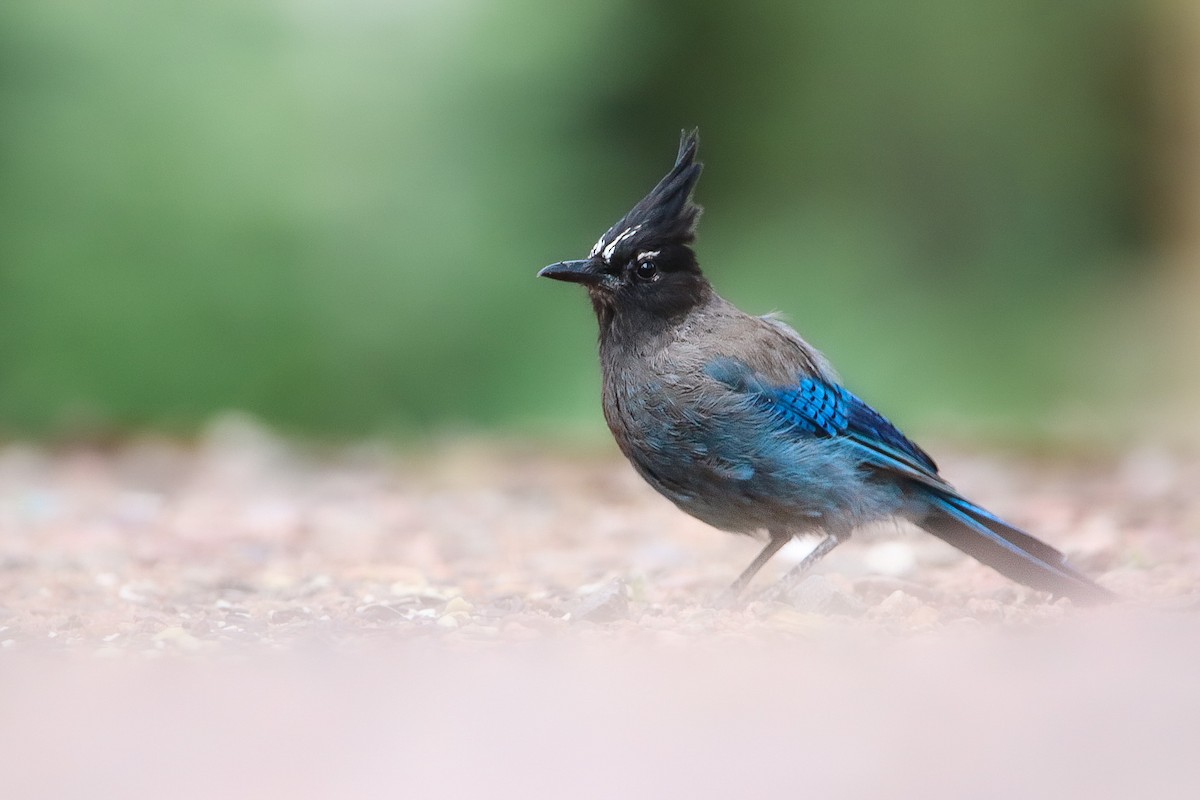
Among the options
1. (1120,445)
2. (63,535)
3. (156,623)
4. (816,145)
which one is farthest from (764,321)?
(816,145)

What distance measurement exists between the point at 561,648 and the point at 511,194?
539cm

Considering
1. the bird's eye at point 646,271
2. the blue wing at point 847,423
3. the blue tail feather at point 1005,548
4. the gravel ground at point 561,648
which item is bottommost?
the gravel ground at point 561,648

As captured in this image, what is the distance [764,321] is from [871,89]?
15.8ft

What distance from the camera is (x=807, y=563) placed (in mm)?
4383

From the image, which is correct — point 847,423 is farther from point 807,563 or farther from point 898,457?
point 807,563

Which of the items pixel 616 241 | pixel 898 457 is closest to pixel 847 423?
pixel 898 457

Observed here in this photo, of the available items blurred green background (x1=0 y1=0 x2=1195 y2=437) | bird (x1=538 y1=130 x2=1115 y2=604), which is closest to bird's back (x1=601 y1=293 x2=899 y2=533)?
bird (x1=538 y1=130 x2=1115 y2=604)

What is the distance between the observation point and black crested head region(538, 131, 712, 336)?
14.7ft

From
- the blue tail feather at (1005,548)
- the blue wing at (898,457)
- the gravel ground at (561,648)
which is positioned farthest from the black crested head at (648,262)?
the blue tail feather at (1005,548)

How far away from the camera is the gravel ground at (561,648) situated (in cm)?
204

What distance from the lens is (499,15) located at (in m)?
8.15

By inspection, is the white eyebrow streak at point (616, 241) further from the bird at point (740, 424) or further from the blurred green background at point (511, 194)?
the blurred green background at point (511, 194)

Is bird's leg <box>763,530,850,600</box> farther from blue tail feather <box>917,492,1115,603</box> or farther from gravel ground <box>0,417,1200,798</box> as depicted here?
blue tail feather <box>917,492,1115,603</box>

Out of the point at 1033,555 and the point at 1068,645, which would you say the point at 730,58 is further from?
the point at 1068,645
